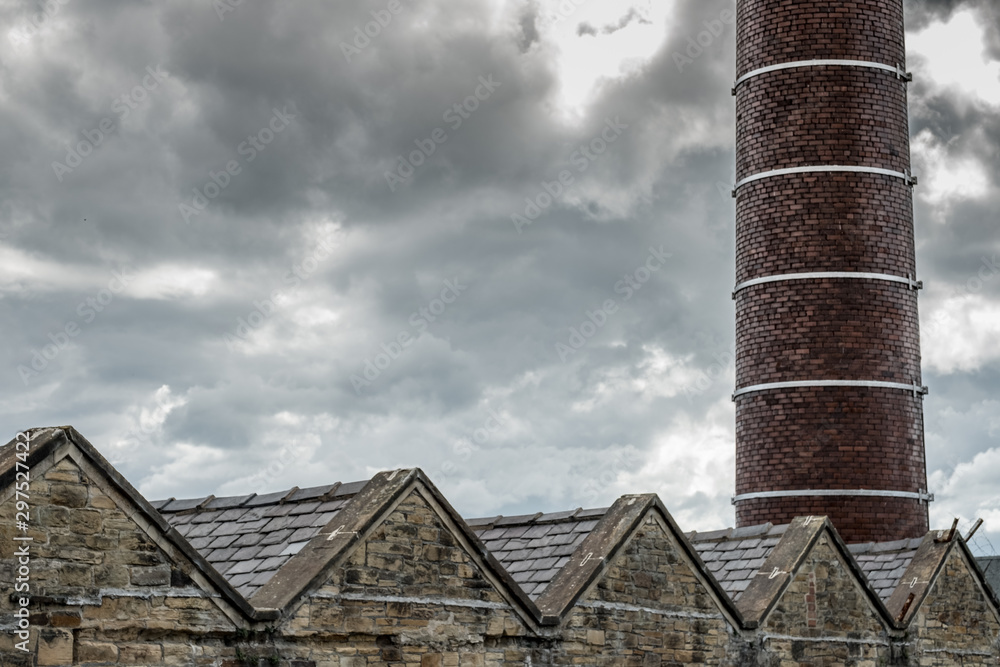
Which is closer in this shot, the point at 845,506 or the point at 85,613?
the point at 85,613

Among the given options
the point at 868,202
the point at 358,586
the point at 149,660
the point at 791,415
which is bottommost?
the point at 149,660

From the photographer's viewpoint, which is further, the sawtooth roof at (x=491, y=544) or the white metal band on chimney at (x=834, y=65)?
the white metal band on chimney at (x=834, y=65)

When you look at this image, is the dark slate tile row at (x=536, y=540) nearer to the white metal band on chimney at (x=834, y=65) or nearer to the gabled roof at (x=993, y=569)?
the white metal band on chimney at (x=834, y=65)

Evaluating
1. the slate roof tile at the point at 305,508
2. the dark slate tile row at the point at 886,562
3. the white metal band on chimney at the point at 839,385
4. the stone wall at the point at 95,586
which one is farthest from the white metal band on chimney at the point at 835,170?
the stone wall at the point at 95,586

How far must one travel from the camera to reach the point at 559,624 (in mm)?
13352

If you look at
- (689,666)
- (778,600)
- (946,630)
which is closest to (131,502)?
(689,666)

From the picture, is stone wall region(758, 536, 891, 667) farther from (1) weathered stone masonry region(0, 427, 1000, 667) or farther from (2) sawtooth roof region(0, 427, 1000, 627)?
(2) sawtooth roof region(0, 427, 1000, 627)

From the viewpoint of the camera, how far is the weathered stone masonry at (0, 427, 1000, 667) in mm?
9711

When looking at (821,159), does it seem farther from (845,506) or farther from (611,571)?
(611,571)

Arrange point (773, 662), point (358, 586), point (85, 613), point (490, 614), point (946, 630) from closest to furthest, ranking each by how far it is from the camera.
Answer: point (85, 613)
point (358, 586)
point (490, 614)
point (773, 662)
point (946, 630)

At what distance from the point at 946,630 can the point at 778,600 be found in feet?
15.5

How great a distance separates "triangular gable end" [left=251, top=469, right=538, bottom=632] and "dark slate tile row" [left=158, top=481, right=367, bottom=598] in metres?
0.38

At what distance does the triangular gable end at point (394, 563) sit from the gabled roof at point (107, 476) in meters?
0.45

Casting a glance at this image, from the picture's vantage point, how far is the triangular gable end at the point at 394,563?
11273 mm
